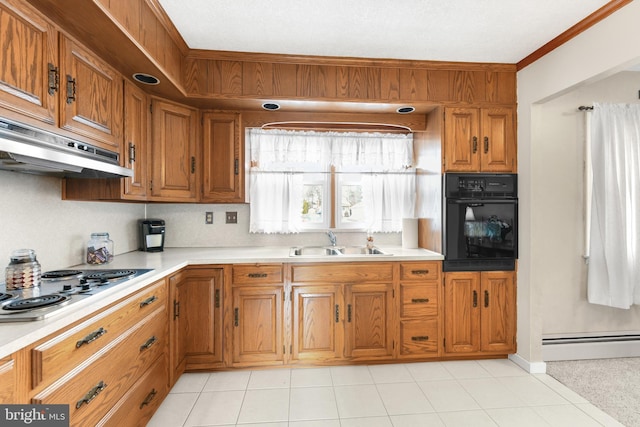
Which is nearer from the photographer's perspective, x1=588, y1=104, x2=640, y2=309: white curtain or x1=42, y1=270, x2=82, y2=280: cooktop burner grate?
x1=42, y1=270, x2=82, y2=280: cooktop burner grate

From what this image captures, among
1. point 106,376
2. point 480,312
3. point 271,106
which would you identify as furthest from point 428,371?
point 271,106

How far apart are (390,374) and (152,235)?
7.51 feet

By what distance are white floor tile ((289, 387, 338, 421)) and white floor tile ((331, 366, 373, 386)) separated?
135 millimetres

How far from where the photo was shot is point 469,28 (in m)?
2.06

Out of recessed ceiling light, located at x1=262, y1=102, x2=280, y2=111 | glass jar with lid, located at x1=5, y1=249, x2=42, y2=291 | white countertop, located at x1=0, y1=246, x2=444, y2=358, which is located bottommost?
white countertop, located at x1=0, y1=246, x2=444, y2=358

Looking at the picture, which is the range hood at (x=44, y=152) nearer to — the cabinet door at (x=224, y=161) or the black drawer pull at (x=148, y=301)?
the black drawer pull at (x=148, y=301)

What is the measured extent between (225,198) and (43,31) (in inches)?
59.8

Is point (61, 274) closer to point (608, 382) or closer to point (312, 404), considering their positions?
point (312, 404)

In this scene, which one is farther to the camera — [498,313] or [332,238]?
[332,238]

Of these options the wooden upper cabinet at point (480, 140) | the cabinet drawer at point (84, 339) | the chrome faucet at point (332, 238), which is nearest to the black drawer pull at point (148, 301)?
the cabinet drawer at point (84, 339)

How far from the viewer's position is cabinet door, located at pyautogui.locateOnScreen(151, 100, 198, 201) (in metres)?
2.31

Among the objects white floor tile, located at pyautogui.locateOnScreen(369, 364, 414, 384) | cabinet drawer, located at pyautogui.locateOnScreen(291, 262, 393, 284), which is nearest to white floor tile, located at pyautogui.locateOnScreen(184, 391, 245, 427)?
cabinet drawer, located at pyautogui.locateOnScreen(291, 262, 393, 284)

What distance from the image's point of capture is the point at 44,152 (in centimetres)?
119

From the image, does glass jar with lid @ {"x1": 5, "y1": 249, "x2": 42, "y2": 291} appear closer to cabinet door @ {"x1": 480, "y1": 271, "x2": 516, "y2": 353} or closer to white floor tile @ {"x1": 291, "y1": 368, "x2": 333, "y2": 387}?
white floor tile @ {"x1": 291, "y1": 368, "x2": 333, "y2": 387}
